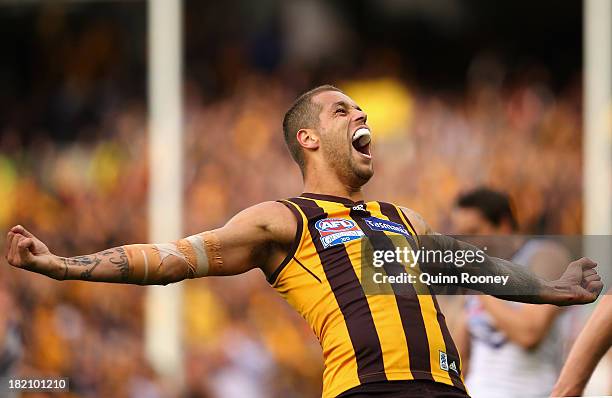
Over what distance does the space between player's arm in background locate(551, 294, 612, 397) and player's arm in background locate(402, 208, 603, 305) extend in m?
0.11

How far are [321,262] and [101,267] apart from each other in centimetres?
93

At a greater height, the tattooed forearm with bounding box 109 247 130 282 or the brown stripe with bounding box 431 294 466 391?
the tattooed forearm with bounding box 109 247 130 282

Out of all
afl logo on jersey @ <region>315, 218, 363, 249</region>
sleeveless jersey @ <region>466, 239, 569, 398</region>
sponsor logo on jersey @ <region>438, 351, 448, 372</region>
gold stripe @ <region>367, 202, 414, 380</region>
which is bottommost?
sleeveless jersey @ <region>466, 239, 569, 398</region>

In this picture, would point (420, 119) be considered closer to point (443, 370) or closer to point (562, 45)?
point (562, 45)

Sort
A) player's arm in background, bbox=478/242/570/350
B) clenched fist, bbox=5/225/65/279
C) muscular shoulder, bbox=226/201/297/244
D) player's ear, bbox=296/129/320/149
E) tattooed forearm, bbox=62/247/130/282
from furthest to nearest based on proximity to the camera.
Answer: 1. player's arm in background, bbox=478/242/570/350
2. player's ear, bbox=296/129/320/149
3. muscular shoulder, bbox=226/201/297/244
4. tattooed forearm, bbox=62/247/130/282
5. clenched fist, bbox=5/225/65/279

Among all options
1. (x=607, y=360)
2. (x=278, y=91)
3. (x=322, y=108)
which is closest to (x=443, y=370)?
(x=322, y=108)

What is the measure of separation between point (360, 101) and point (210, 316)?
265 cm

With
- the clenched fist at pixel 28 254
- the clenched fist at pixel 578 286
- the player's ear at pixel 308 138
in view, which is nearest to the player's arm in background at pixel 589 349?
the clenched fist at pixel 578 286

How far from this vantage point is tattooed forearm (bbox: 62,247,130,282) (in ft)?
14.8

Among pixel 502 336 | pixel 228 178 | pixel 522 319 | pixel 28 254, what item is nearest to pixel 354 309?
pixel 28 254

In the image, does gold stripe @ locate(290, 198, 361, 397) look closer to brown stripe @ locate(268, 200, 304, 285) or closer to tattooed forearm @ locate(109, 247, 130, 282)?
brown stripe @ locate(268, 200, 304, 285)

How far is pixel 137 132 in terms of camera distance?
1259 centimetres

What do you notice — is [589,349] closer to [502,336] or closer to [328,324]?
[328,324]

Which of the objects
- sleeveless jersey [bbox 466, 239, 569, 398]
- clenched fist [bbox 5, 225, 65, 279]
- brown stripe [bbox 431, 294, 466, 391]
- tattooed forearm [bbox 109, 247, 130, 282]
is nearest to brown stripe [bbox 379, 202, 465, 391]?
brown stripe [bbox 431, 294, 466, 391]
